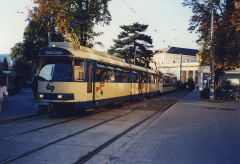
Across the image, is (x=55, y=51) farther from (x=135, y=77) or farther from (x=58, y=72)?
(x=135, y=77)

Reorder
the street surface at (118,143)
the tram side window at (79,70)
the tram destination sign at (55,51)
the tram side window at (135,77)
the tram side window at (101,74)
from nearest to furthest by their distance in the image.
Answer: the street surface at (118,143) < the tram destination sign at (55,51) < the tram side window at (79,70) < the tram side window at (101,74) < the tram side window at (135,77)

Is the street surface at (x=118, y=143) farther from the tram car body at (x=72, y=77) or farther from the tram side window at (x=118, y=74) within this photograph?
the tram side window at (x=118, y=74)

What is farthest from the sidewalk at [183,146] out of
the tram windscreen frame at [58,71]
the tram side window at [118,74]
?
the tram side window at [118,74]

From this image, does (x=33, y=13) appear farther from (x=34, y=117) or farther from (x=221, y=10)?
(x=221, y=10)

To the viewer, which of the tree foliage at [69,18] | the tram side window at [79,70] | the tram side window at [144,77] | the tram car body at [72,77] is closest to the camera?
the tram car body at [72,77]

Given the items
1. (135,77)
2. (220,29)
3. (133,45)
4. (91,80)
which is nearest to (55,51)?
(91,80)

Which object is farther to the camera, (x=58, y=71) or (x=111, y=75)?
(x=111, y=75)

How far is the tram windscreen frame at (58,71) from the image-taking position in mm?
10516

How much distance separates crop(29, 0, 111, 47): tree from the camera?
19.6 m

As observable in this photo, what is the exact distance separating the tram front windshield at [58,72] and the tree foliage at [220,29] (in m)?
16.3

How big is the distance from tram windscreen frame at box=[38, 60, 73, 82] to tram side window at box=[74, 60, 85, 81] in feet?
0.76

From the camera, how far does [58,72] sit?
34.8 feet

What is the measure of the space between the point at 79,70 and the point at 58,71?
87cm

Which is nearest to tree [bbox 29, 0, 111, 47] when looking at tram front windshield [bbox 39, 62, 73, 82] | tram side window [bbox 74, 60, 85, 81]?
tram side window [bbox 74, 60, 85, 81]
